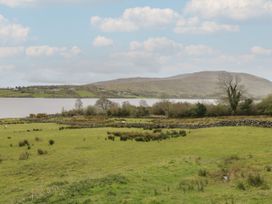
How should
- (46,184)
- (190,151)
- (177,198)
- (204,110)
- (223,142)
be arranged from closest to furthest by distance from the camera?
(177,198), (46,184), (190,151), (223,142), (204,110)

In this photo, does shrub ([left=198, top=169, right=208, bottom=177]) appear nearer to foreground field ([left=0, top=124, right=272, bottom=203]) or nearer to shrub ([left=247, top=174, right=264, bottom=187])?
foreground field ([left=0, top=124, right=272, bottom=203])

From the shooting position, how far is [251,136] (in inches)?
1505

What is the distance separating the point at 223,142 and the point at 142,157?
33.7 ft

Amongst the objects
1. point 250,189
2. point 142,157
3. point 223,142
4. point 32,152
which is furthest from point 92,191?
point 223,142

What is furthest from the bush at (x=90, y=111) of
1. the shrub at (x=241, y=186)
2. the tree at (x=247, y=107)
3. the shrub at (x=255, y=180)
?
the shrub at (x=241, y=186)

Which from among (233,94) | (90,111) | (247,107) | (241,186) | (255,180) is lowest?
(241,186)

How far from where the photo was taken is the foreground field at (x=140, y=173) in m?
15.8

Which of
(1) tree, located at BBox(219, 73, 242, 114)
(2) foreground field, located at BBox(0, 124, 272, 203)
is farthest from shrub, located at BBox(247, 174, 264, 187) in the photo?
(1) tree, located at BBox(219, 73, 242, 114)

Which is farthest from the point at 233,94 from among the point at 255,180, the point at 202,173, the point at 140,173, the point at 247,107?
the point at 255,180

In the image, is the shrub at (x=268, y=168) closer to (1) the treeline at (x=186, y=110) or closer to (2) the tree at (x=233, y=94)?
(1) the treeline at (x=186, y=110)

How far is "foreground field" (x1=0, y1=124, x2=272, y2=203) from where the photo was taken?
52.0ft

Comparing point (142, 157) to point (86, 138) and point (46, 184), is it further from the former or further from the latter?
point (86, 138)

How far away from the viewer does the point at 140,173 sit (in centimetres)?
1978

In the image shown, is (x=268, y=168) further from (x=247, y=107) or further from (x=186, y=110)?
(x=186, y=110)
